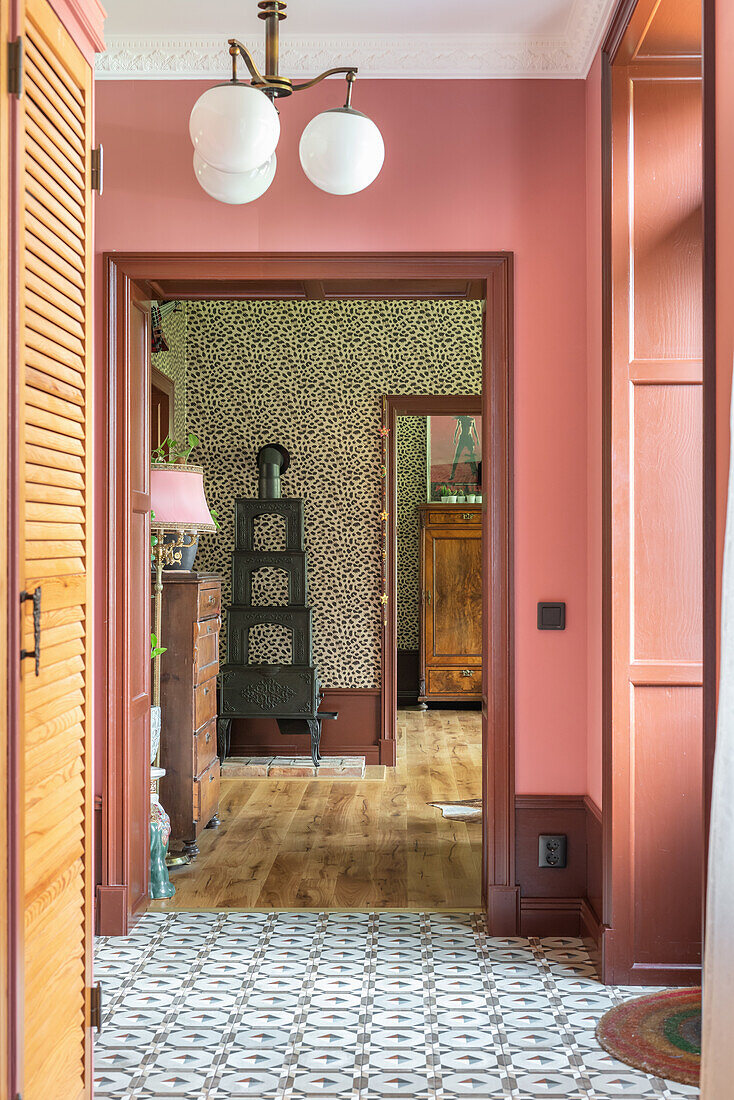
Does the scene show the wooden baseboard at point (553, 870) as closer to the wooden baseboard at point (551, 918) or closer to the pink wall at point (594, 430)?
the wooden baseboard at point (551, 918)

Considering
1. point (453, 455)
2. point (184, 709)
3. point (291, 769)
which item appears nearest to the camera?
point (184, 709)

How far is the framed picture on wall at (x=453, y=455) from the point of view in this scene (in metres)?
9.27

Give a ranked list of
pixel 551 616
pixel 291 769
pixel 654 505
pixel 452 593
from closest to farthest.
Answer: pixel 654 505, pixel 551 616, pixel 291 769, pixel 452 593

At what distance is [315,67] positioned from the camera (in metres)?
3.65

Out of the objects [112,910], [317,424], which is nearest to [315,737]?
A: [317,424]

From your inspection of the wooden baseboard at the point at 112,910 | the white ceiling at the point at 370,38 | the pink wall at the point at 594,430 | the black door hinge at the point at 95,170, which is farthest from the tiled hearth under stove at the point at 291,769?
the black door hinge at the point at 95,170

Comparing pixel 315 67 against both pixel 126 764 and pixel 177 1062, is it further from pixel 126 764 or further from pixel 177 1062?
pixel 177 1062

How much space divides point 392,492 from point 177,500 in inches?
110

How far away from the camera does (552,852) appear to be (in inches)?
143

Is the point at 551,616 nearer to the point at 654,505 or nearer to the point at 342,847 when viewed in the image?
the point at 654,505

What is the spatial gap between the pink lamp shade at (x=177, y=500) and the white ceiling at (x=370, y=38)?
5.19 ft

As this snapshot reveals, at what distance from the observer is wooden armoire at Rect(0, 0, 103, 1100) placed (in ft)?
5.74
